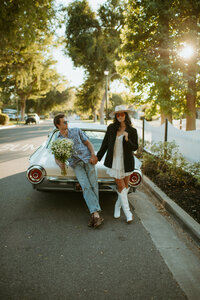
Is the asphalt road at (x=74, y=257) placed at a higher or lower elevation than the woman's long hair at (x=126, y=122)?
lower

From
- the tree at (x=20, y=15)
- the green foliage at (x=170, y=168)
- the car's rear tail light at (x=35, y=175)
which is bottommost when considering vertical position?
the green foliage at (x=170, y=168)

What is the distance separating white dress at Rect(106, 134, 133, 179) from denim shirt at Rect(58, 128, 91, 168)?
45 centimetres

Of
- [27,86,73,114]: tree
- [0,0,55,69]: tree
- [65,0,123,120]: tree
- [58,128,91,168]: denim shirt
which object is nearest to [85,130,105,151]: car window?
[58,128,91,168]: denim shirt

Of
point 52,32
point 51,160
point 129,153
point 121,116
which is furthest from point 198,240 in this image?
point 52,32

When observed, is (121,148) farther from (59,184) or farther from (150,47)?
(150,47)

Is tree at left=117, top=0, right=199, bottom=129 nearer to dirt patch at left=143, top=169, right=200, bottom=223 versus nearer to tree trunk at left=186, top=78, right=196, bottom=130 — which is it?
tree trunk at left=186, top=78, right=196, bottom=130

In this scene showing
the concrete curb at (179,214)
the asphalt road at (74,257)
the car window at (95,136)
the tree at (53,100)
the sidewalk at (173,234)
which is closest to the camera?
the asphalt road at (74,257)

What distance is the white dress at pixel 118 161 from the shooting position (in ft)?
11.6

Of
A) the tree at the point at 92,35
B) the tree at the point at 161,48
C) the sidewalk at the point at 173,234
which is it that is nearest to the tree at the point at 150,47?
the tree at the point at 161,48

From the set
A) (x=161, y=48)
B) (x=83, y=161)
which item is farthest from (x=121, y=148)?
(x=161, y=48)

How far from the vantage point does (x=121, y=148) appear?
3.55 metres

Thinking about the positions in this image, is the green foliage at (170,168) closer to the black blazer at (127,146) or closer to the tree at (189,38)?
the black blazer at (127,146)

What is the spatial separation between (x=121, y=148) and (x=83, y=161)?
65 centimetres

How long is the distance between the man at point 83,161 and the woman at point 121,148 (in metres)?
0.30
